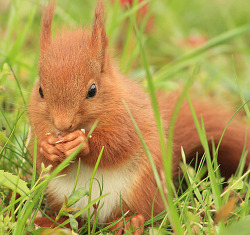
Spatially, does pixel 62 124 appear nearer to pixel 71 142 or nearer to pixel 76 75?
pixel 71 142

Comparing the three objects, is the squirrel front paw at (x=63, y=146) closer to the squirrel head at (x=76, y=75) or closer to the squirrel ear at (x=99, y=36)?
the squirrel head at (x=76, y=75)

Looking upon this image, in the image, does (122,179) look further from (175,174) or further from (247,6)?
(247,6)

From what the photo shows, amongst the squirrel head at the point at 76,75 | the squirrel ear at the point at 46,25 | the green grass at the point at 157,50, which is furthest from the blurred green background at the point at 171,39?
the squirrel head at the point at 76,75

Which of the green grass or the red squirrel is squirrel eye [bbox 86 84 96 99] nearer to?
the red squirrel

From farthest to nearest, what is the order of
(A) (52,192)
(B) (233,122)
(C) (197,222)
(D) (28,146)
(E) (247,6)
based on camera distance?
(E) (247,6)
(B) (233,122)
(D) (28,146)
(A) (52,192)
(C) (197,222)

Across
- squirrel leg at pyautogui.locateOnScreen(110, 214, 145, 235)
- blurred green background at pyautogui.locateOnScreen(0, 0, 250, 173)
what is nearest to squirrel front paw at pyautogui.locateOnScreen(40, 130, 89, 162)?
squirrel leg at pyautogui.locateOnScreen(110, 214, 145, 235)

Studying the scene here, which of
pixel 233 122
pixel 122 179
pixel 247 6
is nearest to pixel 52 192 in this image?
pixel 122 179

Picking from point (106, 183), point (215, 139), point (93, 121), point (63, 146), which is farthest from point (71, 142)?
point (215, 139)
